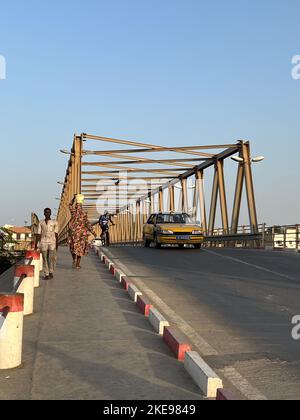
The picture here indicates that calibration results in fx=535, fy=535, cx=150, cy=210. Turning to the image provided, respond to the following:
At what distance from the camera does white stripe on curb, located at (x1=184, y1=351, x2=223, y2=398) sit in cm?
451

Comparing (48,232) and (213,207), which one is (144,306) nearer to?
(48,232)

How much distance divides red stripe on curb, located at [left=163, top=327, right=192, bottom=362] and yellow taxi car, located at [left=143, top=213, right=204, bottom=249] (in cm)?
1593

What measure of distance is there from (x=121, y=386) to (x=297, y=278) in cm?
→ 849

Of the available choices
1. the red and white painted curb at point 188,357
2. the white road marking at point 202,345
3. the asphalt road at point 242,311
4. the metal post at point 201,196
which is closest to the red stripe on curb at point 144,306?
the red and white painted curb at point 188,357

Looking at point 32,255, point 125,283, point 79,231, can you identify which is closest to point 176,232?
point 79,231

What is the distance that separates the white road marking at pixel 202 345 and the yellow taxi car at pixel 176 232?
11.4 m

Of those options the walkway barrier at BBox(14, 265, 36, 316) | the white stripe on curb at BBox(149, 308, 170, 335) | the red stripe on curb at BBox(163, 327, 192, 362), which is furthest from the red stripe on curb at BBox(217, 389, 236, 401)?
the walkway barrier at BBox(14, 265, 36, 316)

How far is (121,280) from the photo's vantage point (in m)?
11.6

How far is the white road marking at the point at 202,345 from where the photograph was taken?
4.52 metres

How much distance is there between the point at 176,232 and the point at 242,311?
14.1 meters

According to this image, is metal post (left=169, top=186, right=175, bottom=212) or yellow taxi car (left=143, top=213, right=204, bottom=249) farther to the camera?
metal post (left=169, top=186, right=175, bottom=212)

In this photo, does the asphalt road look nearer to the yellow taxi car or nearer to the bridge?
the bridge

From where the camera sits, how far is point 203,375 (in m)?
4.68
